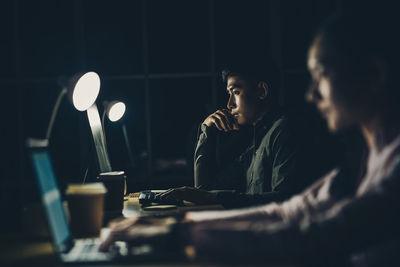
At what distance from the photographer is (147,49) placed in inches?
165

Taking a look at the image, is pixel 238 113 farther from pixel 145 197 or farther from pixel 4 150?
pixel 4 150

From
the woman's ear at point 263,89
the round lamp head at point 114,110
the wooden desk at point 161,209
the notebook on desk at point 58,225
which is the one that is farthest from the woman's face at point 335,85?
the round lamp head at point 114,110

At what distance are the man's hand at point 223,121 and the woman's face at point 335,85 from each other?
1.76 m

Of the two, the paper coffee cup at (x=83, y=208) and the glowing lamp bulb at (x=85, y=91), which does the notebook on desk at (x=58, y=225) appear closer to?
the paper coffee cup at (x=83, y=208)

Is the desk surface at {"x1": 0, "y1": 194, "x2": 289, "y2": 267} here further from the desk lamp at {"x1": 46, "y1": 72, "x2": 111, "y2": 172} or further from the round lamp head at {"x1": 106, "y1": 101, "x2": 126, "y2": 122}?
the round lamp head at {"x1": 106, "y1": 101, "x2": 126, "y2": 122}

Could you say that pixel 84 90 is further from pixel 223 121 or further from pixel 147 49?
pixel 147 49

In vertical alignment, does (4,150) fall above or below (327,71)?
below

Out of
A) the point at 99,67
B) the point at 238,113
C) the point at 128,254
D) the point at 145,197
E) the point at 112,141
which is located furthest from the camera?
the point at 99,67

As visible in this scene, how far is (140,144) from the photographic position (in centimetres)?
448

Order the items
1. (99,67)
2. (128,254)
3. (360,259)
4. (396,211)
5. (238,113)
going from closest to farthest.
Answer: (396,211) < (360,259) < (128,254) < (238,113) < (99,67)

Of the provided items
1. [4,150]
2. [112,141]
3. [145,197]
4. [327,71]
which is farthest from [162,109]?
[327,71]

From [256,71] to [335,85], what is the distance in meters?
1.42

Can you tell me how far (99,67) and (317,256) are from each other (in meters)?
3.73

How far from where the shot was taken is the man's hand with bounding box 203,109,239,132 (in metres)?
2.96
